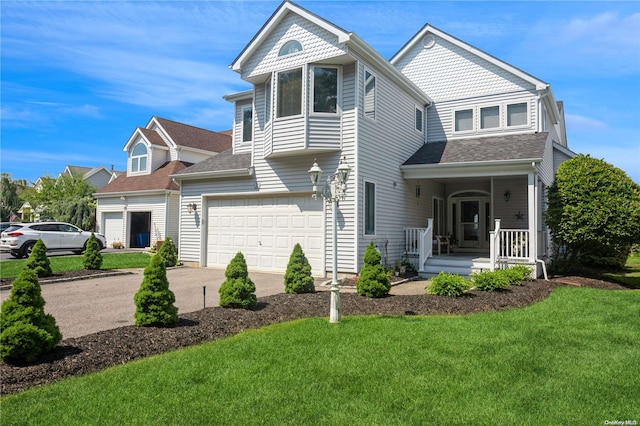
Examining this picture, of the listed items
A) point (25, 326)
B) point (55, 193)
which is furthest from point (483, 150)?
point (55, 193)

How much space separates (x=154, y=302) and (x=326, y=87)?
26.6 feet

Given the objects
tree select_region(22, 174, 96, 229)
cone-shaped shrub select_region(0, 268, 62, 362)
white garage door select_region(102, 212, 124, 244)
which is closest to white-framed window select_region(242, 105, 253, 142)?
cone-shaped shrub select_region(0, 268, 62, 362)

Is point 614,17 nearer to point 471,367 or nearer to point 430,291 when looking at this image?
point 430,291

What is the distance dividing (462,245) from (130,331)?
14.6 m

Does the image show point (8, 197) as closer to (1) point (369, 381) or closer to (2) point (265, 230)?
(2) point (265, 230)

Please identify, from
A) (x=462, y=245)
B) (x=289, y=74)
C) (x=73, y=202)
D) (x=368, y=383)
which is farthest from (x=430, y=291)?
(x=73, y=202)

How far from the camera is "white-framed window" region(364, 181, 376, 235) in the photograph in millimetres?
12094

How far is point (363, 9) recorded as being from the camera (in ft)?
30.6

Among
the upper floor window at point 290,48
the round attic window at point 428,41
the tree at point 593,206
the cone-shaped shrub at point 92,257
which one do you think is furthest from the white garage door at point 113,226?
the tree at point 593,206

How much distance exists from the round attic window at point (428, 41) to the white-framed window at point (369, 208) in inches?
319

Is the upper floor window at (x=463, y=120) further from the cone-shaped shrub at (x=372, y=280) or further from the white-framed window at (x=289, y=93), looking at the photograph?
the cone-shaped shrub at (x=372, y=280)

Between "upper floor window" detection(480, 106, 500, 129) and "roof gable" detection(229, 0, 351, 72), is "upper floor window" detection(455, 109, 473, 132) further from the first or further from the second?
"roof gable" detection(229, 0, 351, 72)

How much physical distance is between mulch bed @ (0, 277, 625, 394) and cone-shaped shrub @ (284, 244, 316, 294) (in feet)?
0.87

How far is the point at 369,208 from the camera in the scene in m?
12.3
